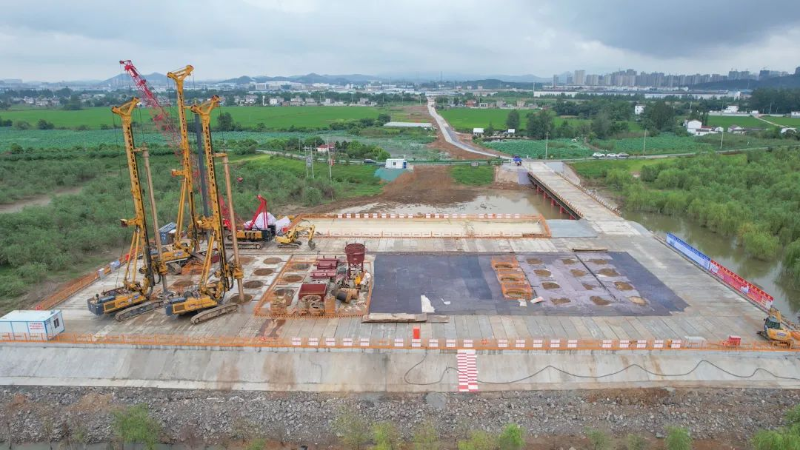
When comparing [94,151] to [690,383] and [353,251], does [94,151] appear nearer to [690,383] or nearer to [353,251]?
[353,251]

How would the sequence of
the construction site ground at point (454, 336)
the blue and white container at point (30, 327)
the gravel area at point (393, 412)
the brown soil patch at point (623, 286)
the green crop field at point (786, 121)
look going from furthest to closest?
the green crop field at point (786, 121), the brown soil patch at point (623, 286), the blue and white container at point (30, 327), the construction site ground at point (454, 336), the gravel area at point (393, 412)

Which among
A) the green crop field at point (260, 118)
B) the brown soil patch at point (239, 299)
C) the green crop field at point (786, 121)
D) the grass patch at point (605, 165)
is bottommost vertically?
the brown soil patch at point (239, 299)

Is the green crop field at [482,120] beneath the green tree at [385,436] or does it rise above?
above

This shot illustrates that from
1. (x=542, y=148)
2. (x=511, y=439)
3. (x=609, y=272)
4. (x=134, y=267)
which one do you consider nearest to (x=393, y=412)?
(x=511, y=439)

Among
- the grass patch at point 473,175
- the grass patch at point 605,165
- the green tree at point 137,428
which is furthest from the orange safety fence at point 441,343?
the grass patch at point 605,165

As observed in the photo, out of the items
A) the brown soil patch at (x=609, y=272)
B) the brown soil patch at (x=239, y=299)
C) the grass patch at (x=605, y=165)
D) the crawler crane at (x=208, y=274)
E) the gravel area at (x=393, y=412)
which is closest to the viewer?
the gravel area at (x=393, y=412)

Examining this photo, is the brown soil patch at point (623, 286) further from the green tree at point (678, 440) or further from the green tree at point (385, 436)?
the green tree at point (385, 436)

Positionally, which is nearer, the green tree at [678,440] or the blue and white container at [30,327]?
the green tree at [678,440]

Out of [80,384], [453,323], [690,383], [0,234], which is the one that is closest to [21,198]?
[0,234]

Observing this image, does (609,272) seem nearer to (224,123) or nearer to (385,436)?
(385,436)
